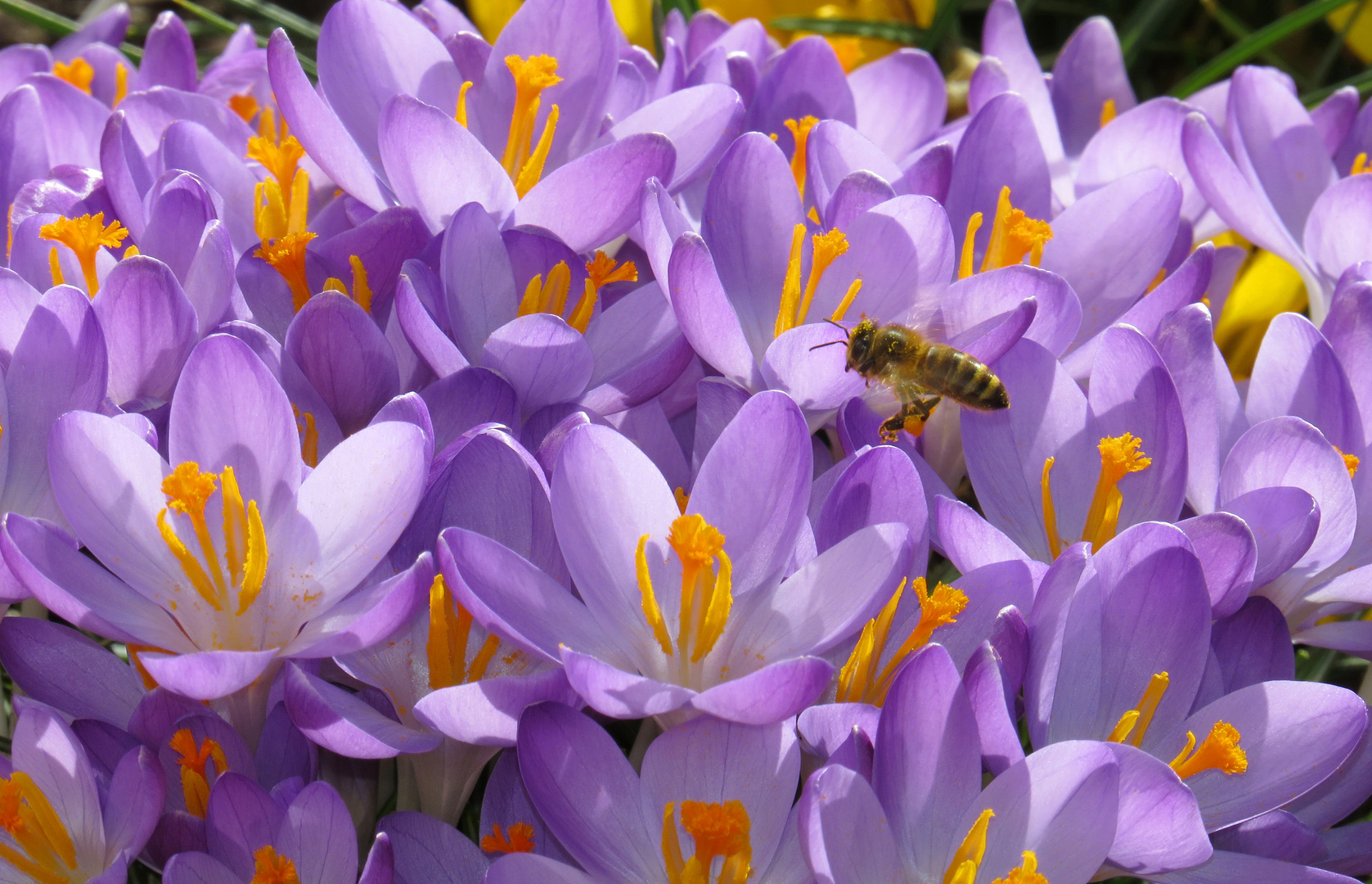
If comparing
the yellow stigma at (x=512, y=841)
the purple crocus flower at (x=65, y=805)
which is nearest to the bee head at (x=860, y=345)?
the yellow stigma at (x=512, y=841)

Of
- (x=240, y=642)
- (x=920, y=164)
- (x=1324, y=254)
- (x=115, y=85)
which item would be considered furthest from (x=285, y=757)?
(x=1324, y=254)

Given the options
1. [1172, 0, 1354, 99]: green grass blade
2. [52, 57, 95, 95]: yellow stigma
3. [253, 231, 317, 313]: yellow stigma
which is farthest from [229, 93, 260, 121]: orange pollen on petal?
[1172, 0, 1354, 99]: green grass blade

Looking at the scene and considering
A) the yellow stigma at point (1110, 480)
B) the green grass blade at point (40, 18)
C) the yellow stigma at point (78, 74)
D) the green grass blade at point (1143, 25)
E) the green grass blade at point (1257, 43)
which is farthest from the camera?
the green grass blade at point (1143, 25)

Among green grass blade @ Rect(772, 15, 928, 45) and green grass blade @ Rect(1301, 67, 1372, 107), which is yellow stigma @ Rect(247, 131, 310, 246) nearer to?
green grass blade @ Rect(772, 15, 928, 45)

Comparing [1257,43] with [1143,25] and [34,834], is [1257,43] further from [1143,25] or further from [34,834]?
[34,834]

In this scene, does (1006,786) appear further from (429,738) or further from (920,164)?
(920,164)

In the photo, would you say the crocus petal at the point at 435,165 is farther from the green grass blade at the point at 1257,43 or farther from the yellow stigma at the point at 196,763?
the green grass blade at the point at 1257,43
